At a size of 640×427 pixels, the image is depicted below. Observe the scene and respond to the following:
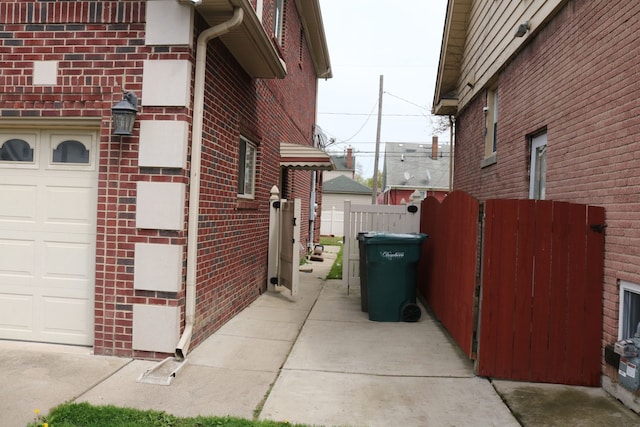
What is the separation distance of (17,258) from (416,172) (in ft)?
118

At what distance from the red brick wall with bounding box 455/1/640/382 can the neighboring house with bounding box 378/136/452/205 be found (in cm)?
3065

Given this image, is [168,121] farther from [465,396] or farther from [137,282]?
[465,396]

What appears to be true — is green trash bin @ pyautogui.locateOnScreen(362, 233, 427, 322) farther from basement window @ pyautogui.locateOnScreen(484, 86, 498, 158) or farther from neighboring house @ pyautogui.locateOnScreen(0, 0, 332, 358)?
basement window @ pyautogui.locateOnScreen(484, 86, 498, 158)

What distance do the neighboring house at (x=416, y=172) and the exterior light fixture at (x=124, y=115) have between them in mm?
33387

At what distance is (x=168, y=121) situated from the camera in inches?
188

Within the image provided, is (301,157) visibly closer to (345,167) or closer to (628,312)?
(628,312)

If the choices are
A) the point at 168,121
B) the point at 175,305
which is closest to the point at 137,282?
the point at 175,305

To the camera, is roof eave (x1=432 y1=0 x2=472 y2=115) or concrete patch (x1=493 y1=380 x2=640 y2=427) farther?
roof eave (x1=432 y1=0 x2=472 y2=115)

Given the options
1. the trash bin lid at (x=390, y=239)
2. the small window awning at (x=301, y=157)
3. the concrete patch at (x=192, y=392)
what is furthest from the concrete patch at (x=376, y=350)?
the small window awning at (x=301, y=157)

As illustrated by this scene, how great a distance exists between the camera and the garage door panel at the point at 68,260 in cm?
510

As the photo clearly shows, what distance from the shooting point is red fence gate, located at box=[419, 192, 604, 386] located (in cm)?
450

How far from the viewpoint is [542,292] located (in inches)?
181

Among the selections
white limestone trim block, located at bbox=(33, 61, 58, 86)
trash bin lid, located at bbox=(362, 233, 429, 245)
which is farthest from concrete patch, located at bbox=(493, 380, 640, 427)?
white limestone trim block, located at bbox=(33, 61, 58, 86)

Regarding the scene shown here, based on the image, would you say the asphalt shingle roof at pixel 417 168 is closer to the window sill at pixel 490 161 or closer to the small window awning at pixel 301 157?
the small window awning at pixel 301 157
